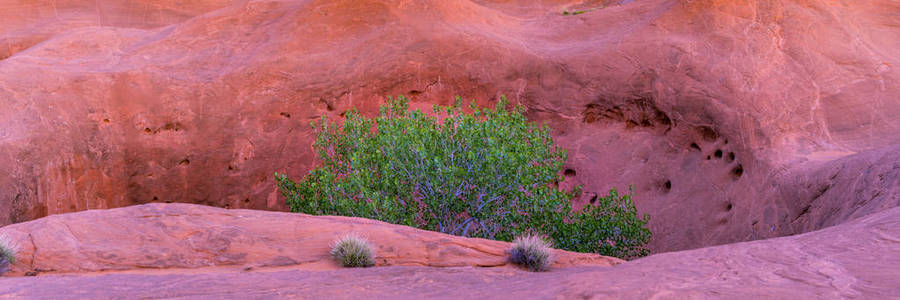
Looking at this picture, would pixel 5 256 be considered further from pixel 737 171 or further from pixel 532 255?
pixel 737 171

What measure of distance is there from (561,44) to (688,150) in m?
4.84

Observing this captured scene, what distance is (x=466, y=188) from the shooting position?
41.2 feet

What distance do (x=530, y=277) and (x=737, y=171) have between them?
379 inches

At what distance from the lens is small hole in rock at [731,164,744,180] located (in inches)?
559

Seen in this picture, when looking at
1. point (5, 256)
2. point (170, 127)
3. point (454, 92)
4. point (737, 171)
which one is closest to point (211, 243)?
point (5, 256)

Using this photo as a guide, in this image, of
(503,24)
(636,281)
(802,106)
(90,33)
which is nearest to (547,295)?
(636,281)

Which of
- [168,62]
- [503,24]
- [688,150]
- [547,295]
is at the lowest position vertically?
[547,295]

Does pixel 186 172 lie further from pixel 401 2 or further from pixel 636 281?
pixel 636 281

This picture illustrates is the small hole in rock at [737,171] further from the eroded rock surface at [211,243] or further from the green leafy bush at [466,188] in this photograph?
the eroded rock surface at [211,243]

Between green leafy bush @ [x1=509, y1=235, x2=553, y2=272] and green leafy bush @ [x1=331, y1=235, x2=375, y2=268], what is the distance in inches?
65.1

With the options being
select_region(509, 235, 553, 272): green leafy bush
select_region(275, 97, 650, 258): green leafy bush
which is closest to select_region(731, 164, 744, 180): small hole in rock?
select_region(275, 97, 650, 258): green leafy bush

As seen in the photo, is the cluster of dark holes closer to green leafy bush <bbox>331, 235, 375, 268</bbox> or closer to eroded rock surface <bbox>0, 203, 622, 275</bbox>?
eroded rock surface <bbox>0, 203, 622, 275</bbox>

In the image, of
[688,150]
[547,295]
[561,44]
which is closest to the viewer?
[547,295]

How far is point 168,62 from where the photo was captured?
17203 millimetres
